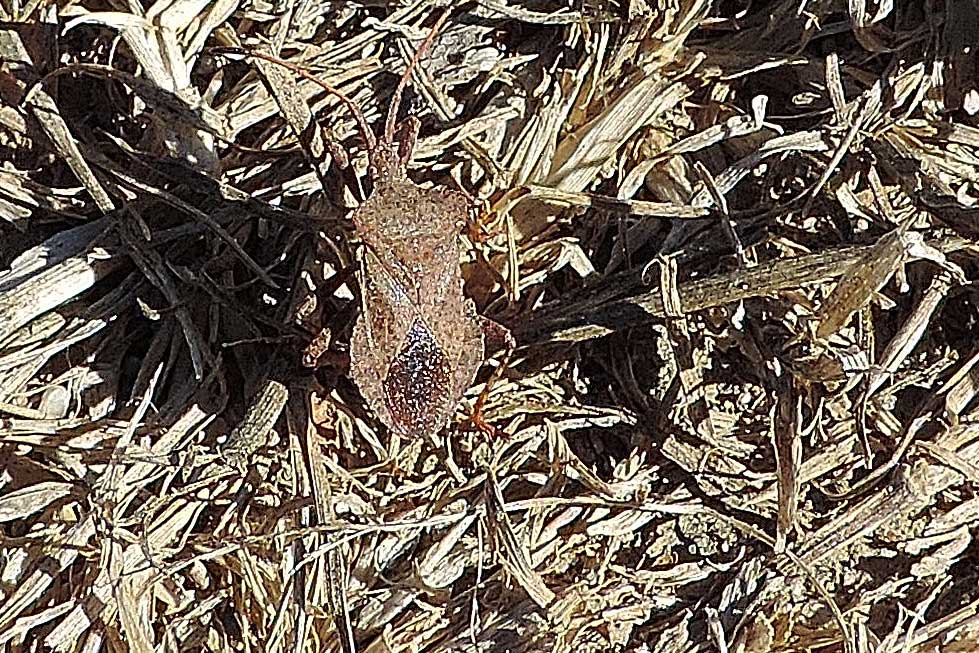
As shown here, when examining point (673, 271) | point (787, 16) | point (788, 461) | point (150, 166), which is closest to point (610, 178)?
point (673, 271)

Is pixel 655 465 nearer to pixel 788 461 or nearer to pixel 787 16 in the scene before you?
pixel 788 461

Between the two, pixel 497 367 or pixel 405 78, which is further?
pixel 497 367

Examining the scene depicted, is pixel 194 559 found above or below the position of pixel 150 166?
below

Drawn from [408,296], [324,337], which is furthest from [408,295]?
[324,337]

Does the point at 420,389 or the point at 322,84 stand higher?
the point at 322,84

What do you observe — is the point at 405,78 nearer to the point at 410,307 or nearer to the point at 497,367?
the point at 410,307

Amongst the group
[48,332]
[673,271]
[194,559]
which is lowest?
[194,559]

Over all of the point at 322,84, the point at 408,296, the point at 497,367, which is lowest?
the point at 497,367
